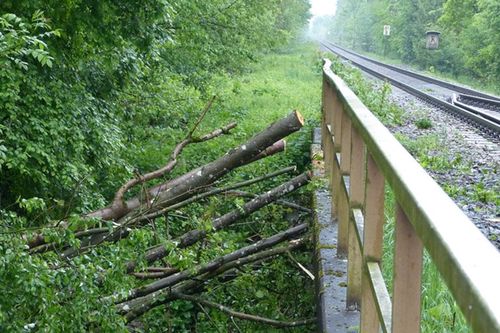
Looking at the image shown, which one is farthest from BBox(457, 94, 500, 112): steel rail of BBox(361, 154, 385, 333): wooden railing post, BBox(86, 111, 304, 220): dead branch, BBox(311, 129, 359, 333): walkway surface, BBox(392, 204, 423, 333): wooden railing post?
BBox(392, 204, 423, 333): wooden railing post

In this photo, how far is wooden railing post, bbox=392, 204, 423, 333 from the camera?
1694mm

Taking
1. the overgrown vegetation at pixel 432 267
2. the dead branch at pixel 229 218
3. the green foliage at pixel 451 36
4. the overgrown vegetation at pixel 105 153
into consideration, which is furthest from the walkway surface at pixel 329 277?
the green foliage at pixel 451 36

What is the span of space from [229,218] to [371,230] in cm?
369

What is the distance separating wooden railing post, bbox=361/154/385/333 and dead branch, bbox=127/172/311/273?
9.83 ft

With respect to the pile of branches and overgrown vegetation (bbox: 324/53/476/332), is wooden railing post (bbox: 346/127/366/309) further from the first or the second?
the pile of branches

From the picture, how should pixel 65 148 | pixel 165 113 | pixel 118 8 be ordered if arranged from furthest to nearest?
pixel 165 113 < pixel 118 8 < pixel 65 148

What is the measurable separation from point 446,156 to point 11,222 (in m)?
6.73

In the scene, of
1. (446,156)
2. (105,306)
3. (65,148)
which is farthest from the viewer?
(446,156)

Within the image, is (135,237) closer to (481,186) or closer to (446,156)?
(481,186)

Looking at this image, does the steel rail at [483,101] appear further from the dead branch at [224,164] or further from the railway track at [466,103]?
the dead branch at [224,164]

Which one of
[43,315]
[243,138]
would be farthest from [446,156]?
[43,315]

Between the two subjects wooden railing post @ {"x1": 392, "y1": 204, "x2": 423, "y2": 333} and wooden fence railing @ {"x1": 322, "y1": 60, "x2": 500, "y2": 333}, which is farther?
wooden railing post @ {"x1": 392, "y1": 204, "x2": 423, "y2": 333}

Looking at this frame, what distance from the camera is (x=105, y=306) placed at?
4.42 meters

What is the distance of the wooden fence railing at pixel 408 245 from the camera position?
90cm
